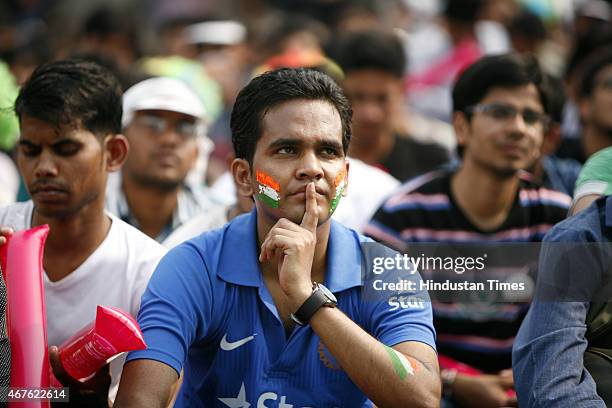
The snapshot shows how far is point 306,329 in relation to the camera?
371 centimetres

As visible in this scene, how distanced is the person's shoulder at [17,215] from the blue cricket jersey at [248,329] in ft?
3.26

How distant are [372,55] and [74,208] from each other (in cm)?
353

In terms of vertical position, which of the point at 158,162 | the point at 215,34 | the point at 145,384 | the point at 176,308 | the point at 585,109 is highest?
the point at 215,34

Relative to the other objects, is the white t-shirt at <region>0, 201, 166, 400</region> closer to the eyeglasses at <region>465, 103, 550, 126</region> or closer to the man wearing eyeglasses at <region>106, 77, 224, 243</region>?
the man wearing eyeglasses at <region>106, 77, 224, 243</region>

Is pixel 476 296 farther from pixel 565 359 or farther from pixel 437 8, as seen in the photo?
pixel 437 8

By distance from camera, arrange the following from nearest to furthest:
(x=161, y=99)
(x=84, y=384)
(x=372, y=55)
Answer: (x=84, y=384) < (x=161, y=99) < (x=372, y=55)

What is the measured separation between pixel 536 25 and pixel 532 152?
518 cm

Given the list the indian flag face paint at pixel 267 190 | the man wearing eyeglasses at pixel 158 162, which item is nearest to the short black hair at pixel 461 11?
the man wearing eyeglasses at pixel 158 162

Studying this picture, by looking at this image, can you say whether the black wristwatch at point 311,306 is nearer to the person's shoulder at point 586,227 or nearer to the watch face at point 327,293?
the watch face at point 327,293

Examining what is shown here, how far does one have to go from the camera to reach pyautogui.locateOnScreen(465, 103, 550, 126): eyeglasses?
554 centimetres

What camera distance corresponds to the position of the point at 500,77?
5645mm

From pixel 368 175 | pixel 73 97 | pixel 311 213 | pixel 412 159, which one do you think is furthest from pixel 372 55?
pixel 311 213

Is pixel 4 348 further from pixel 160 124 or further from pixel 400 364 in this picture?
pixel 160 124

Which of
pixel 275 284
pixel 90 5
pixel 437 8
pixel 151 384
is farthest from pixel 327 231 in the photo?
pixel 90 5
